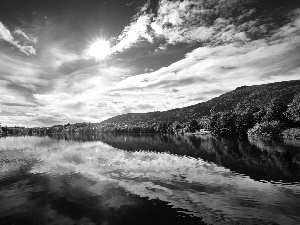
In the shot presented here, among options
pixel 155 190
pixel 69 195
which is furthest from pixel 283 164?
pixel 69 195

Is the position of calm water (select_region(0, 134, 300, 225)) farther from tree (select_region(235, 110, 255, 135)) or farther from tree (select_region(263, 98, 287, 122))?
tree (select_region(235, 110, 255, 135))

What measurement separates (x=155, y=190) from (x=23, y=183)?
27177 millimetres

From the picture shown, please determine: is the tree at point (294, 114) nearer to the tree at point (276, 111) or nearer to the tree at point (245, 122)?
the tree at point (276, 111)

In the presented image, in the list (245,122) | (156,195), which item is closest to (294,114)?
(245,122)

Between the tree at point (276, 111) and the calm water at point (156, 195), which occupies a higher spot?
the tree at point (276, 111)

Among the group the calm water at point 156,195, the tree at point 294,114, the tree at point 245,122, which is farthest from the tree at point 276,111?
the calm water at point 156,195

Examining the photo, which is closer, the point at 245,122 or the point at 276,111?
the point at 276,111

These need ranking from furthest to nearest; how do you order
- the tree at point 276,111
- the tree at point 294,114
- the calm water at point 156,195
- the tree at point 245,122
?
the tree at point 245,122, the tree at point 276,111, the tree at point 294,114, the calm water at point 156,195

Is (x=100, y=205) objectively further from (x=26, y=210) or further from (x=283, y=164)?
(x=283, y=164)

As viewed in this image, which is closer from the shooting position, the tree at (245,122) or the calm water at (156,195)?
the calm water at (156,195)

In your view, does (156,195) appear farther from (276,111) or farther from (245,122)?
(245,122)

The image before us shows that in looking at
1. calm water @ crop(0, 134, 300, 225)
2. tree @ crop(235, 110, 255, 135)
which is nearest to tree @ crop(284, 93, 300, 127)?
tree @ crop(235, 110, 255, 135)

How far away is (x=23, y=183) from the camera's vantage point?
45.0 meters

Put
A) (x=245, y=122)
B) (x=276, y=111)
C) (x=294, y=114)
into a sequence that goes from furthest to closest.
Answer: (x=245, y=122), (x=276, y=111), (x=294, y=114)
